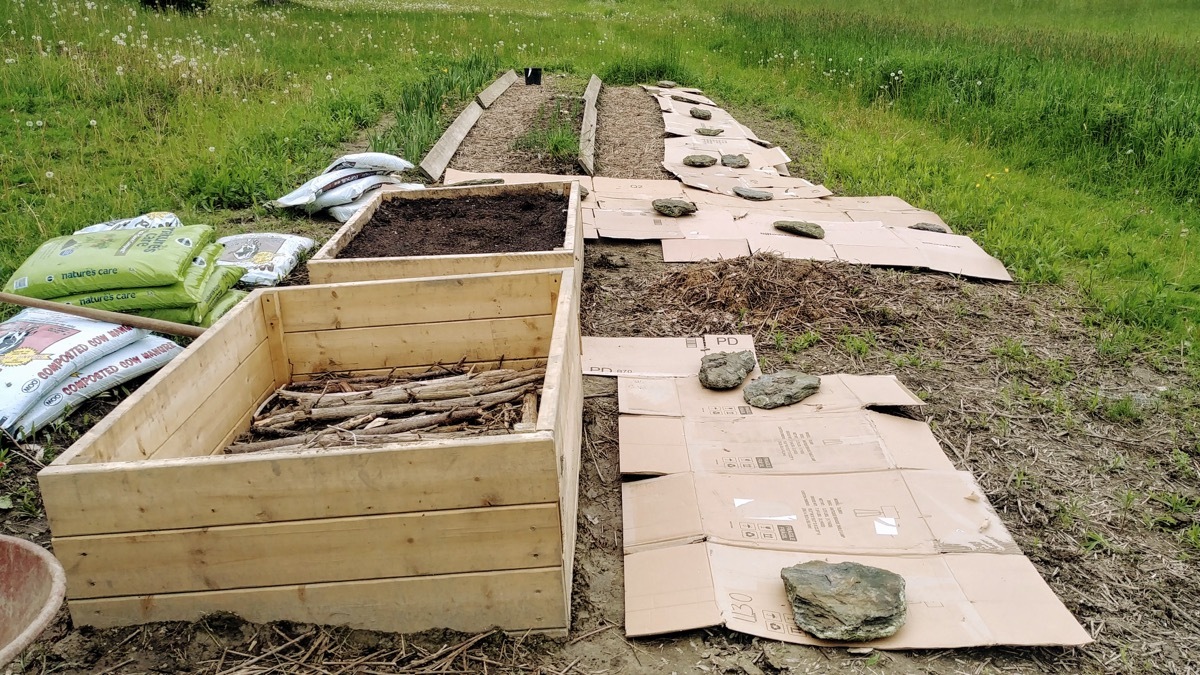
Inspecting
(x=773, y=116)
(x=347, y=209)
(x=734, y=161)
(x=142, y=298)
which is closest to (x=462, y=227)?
(x=347, y=209)

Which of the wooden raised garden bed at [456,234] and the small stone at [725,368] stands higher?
the wooden raised garden bed at [456,234]

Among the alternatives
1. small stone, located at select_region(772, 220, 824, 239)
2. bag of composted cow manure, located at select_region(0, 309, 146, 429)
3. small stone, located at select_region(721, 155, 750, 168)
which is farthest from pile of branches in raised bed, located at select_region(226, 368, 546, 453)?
small stone, located at select_region(721, 155, 750, 168)

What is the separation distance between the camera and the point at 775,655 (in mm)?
2121

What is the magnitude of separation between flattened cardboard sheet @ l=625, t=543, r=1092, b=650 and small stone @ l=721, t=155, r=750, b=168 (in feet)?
17.4

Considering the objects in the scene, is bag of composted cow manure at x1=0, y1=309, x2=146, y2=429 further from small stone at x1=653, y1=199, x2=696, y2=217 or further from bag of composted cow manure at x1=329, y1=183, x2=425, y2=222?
small stone at x1=653, y1=199, x2=696, y2=217

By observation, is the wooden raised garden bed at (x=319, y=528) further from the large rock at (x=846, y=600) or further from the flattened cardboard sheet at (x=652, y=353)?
the flattened cardboard sheet at (x=652, y=353)

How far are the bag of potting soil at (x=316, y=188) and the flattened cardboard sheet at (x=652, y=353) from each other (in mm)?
2416

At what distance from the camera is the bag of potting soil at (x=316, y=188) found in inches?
212

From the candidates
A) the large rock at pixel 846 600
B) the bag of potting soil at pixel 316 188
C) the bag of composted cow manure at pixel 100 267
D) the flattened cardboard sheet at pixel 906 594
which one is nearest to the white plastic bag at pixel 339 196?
the bag of potting soil at pixel 316 188

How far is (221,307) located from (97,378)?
2.49 feet

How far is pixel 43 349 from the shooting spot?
3.04m

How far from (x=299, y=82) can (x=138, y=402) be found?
7.47 metres

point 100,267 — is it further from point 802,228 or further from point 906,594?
point 802,228

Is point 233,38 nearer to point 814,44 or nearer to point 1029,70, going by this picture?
point 814,44
